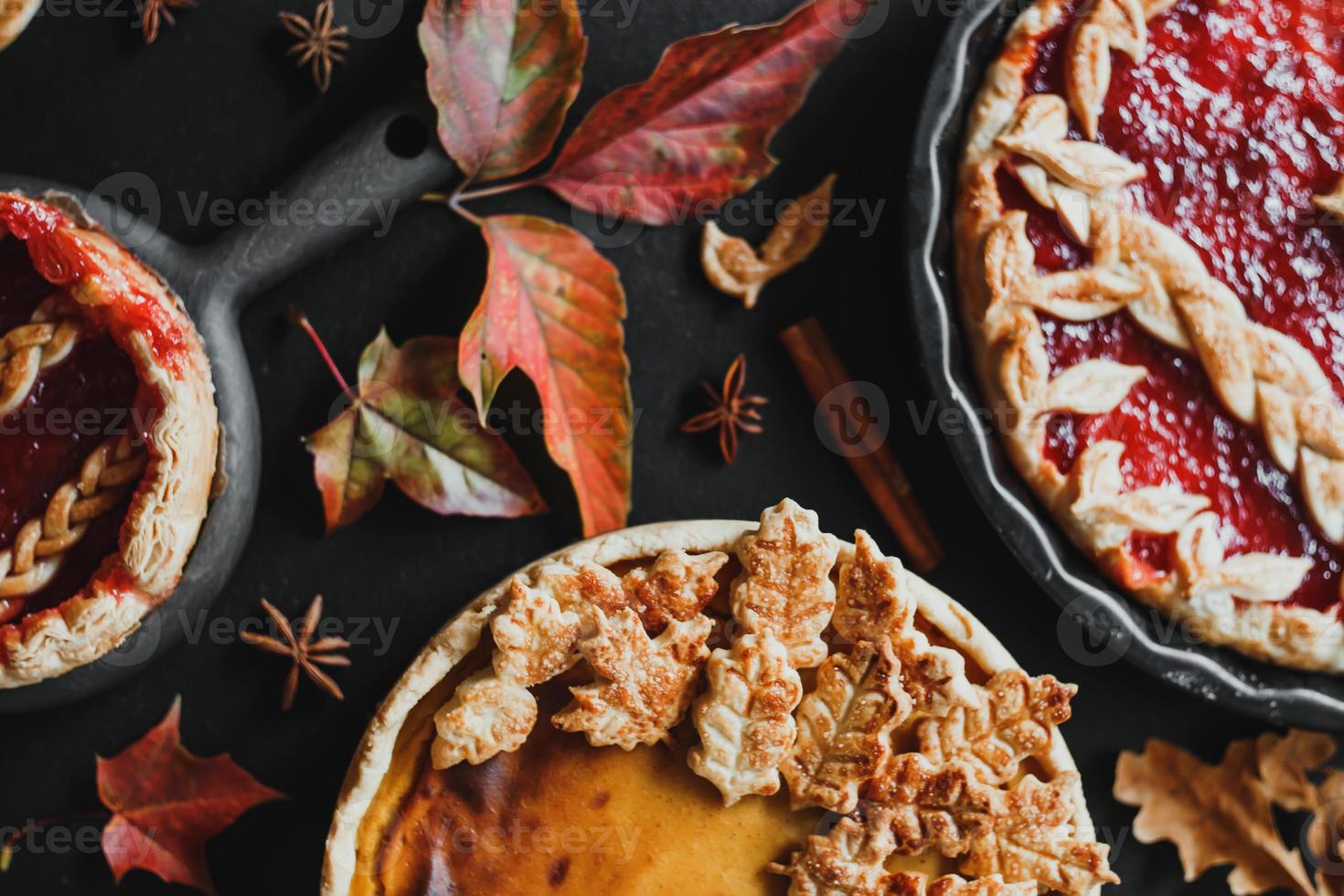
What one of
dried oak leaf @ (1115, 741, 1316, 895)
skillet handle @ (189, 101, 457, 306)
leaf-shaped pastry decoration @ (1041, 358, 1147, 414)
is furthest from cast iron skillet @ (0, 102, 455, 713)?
dried oak leaf @ (1115, 741, 1316, 895)

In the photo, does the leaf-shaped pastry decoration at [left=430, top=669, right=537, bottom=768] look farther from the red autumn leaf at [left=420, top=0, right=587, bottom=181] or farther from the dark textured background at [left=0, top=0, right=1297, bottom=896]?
the red autumn leaf at [left=420, top=0, right=587, bottom=181]

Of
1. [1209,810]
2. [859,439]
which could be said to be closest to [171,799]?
[859,439]

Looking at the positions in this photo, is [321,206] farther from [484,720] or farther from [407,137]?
[484,720]

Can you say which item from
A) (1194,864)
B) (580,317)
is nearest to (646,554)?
(580,317)

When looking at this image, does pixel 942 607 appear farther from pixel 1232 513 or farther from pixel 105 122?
pixel 105 122

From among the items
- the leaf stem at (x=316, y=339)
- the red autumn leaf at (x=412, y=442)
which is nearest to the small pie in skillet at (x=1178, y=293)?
the red autumn leaf at (x=412, y=442)

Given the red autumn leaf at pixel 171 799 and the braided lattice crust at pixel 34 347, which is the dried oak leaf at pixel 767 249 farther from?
the red autumn leaf at pixel 171 799
